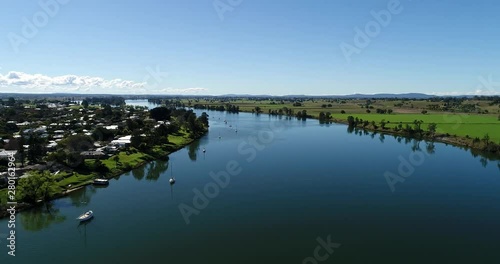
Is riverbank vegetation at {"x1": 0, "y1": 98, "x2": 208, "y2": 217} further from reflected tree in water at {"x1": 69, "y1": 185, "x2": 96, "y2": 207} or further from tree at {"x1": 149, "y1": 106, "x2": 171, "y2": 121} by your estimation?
tree at {"x1": 149, "y1": 106, "x2": 171, "y2": 121}

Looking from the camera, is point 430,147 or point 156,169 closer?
point 156,169

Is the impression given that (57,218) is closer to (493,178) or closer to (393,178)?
(393,178)

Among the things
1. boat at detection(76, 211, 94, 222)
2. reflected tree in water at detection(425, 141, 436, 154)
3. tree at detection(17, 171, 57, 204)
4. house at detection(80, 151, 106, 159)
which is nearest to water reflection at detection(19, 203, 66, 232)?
tree at detection(17, 171, 57, 204)

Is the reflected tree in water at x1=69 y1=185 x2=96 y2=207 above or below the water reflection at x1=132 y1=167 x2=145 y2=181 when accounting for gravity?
above

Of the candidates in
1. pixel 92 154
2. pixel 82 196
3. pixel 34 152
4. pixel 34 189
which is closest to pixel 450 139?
pixel 92 154

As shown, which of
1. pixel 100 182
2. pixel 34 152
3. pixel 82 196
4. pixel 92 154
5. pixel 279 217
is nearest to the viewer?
pixel 279 217

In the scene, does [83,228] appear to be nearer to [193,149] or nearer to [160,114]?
[193,149]
